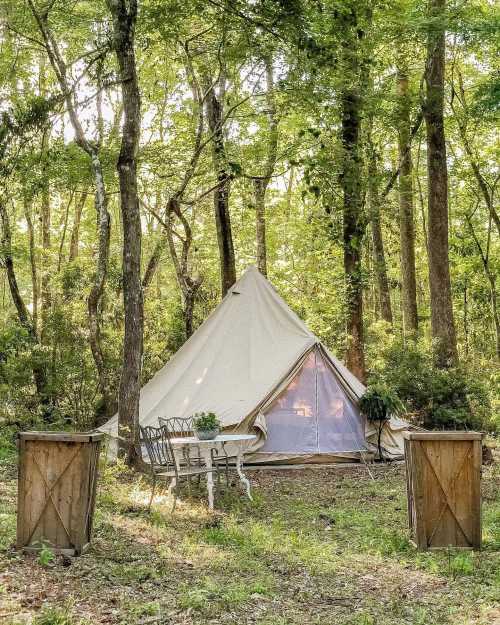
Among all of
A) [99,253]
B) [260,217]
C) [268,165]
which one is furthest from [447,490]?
[260,217]

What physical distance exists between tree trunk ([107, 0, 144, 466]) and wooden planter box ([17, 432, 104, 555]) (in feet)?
10.7

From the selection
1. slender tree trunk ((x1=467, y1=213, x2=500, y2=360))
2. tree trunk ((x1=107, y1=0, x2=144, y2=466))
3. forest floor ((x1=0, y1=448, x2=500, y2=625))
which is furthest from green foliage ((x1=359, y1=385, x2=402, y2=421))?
slender tree trunk ((x1=467, y1=213, x2=500, y2=360))

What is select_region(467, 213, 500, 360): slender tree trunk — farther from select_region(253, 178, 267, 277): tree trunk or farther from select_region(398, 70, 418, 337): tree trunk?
select_region(253, 178, 267, 277): tree trunk

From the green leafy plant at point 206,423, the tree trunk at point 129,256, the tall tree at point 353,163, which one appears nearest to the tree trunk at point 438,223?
the tall tree at point 353,163

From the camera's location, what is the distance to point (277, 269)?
20.5 metres

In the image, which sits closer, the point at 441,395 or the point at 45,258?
the point at 441,395

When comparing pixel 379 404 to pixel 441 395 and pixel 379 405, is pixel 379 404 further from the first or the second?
pixel 441 395

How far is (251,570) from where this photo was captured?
4.99 meters

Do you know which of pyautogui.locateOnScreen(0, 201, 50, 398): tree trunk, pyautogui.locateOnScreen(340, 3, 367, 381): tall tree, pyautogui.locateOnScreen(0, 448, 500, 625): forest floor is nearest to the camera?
pyautogui.locateOnScreen(0, 448, 500, 625): forest floor

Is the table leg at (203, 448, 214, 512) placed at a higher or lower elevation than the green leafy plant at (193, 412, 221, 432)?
lower

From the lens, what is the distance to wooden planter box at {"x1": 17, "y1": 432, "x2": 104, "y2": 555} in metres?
5.00

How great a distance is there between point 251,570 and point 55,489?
4.80 feet

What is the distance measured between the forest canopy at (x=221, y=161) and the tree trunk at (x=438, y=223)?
0.03 meters

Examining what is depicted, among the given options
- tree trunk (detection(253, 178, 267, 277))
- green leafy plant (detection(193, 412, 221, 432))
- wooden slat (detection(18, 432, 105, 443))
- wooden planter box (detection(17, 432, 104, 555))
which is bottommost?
wooden planter box (detection(17, 432, 104, 555))
